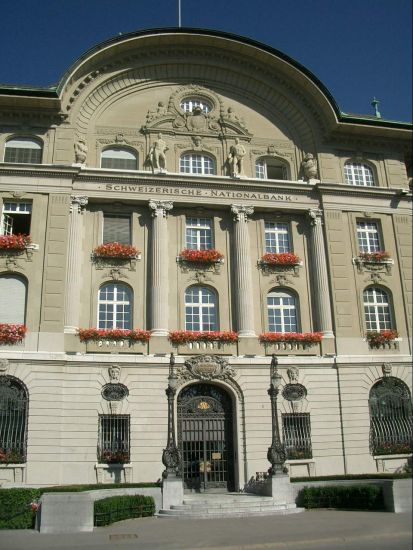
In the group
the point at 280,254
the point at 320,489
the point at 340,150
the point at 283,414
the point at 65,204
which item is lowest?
the point at 320,489

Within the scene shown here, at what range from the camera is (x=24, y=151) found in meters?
28.3

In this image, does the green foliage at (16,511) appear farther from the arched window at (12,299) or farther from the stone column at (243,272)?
the stone column at (243,272)

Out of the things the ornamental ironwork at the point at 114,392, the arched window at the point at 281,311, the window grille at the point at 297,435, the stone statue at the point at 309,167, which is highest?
the stone statue at the point at 309,167

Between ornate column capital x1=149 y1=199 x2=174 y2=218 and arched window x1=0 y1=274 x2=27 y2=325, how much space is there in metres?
7.35

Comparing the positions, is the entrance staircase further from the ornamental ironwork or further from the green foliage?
the ornamental ironwork

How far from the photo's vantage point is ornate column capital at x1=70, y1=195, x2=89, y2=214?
90.7 feet

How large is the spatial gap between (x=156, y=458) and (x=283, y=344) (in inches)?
321

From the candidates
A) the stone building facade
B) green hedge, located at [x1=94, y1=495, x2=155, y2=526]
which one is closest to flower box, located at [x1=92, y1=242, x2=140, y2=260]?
the stone building facade

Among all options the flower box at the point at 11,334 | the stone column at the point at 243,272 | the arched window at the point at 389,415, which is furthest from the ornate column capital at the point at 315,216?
the flower box at the point at 11,334

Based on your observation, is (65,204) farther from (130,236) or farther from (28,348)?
(28,348)

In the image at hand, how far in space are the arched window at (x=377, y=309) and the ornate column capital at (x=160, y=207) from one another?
11330 mm

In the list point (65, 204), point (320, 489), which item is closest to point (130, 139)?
point (65, 204)

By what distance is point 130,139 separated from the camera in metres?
30.0

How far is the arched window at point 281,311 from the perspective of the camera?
28188 millimetres
